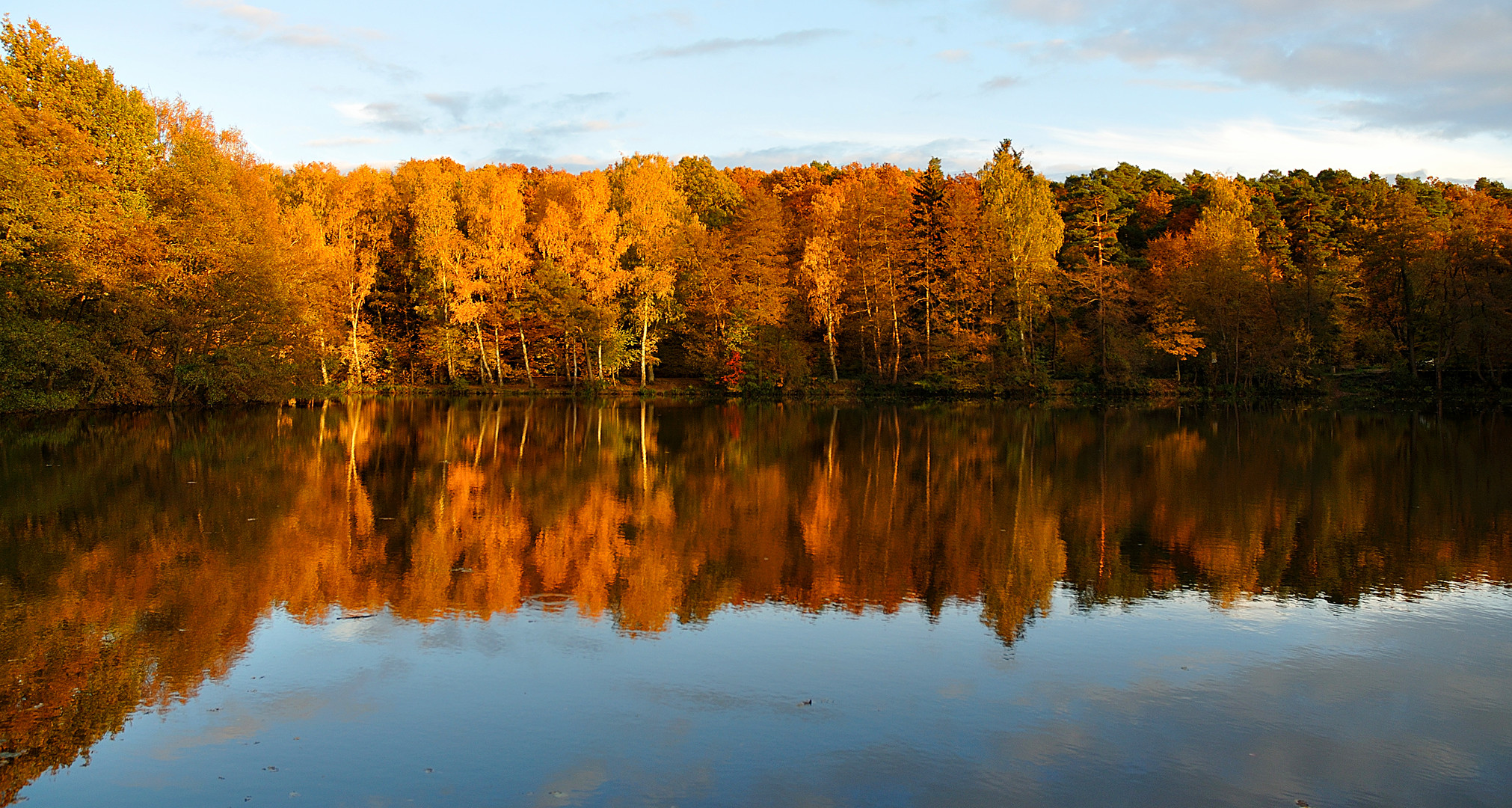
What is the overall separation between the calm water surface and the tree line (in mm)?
24257

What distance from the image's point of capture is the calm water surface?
16.4 ft

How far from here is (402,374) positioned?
180ft

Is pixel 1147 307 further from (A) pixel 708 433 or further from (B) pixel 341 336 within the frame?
(B) pixel 341 336

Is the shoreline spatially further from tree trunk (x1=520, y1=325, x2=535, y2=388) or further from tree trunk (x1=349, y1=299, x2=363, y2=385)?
tree trunk (x1=349, y1=299, x2=363, y2=385)

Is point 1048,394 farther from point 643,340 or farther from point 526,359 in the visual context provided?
point 526,359

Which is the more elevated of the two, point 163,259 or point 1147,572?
point 163,259

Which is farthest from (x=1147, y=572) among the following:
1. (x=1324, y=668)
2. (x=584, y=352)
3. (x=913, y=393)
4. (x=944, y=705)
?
(x=584, y=352)

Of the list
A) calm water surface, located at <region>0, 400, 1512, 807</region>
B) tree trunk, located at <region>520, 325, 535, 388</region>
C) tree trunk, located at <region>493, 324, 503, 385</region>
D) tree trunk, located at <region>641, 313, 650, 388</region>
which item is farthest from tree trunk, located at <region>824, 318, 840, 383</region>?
calm water surface, located at <region>0, 400, 1512, 807</region>

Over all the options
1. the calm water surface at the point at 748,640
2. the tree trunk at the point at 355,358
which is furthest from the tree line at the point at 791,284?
the calm water surface at the point at 748,640

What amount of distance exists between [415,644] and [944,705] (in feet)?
12.8

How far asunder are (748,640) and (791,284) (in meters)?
46.9

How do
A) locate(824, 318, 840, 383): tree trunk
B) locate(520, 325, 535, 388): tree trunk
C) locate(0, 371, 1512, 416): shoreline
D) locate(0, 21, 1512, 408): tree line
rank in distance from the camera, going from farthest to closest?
locate(520, 325, 535, 388): tree trunk, locate(824, 318, 840, 383): tree trunk, locate(0, 371, 1512, 416): shoreline, locate(0, 21, 1512, 408): tree line

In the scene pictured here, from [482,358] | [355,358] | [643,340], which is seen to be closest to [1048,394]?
[643,340]

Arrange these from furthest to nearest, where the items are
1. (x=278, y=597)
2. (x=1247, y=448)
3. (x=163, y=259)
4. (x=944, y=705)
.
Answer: (x=163, y=259) → (x=1247, y=448) → (x=278, y=597) → (x=944, y=705)
